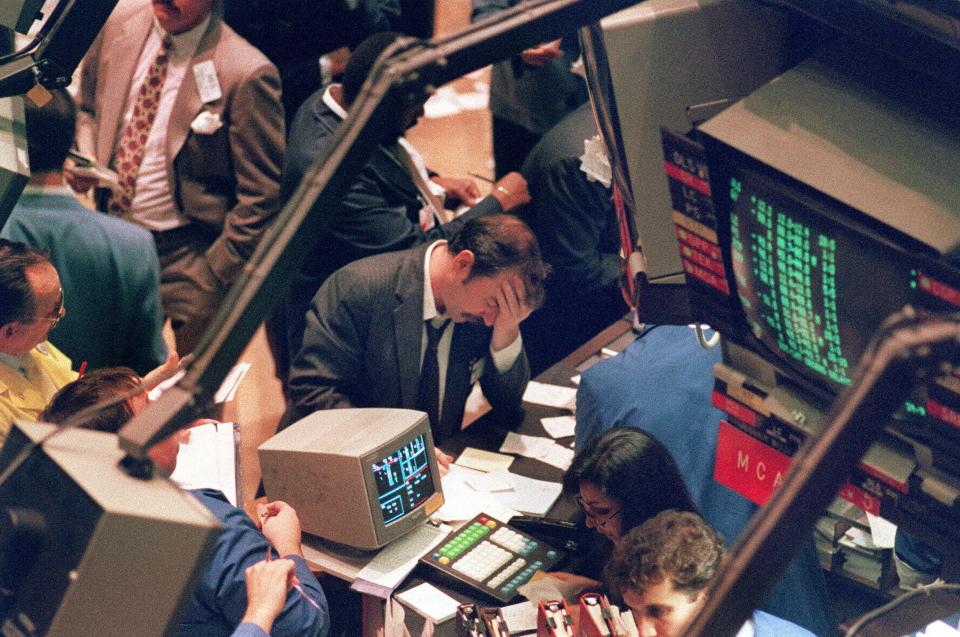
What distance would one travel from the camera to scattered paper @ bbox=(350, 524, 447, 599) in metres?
3.00

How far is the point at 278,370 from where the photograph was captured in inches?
205

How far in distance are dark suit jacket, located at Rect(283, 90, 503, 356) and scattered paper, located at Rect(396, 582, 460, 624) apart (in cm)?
148

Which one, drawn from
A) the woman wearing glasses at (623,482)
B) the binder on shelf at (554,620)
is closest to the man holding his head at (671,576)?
the binder on shelf at (554,620)

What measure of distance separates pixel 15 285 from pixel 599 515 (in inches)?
66.0

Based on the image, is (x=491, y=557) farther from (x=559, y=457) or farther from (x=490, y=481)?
(x=559, y=457)

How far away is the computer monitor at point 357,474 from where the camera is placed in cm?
296

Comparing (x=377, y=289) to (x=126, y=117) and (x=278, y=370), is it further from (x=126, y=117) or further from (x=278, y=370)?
(x=278, y=370)

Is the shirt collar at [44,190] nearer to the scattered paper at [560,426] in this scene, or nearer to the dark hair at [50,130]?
the dark hair at [50,130]

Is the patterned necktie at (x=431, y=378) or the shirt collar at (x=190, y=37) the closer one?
the patterned necktie at (x=431, y=378)

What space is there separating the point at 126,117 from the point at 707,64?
115 inches

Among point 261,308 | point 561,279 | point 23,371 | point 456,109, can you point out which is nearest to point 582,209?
point 561,279

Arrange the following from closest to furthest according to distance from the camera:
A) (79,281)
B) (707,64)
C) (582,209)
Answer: (707,64)
(79,281)
(582,209)

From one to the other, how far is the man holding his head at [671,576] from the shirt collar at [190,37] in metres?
2.67

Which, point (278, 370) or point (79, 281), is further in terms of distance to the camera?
point (278, 370)
